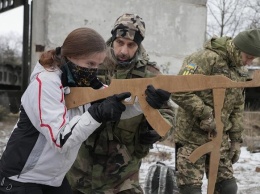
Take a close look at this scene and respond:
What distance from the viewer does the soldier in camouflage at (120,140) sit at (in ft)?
8.69

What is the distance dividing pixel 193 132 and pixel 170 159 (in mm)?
2871

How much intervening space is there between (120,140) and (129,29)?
71cm

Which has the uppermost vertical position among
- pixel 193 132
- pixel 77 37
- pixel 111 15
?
pixel 111 15

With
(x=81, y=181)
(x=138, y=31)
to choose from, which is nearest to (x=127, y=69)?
(x=138, y=31)

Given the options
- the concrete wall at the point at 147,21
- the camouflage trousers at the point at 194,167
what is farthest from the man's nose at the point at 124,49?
the concrete wall at the point at 147,21

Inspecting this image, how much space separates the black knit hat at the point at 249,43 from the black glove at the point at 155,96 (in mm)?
1343

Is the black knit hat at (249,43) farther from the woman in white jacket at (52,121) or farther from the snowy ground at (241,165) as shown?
the snowy ground at (241,165)

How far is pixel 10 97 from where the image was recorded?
36.1 ft

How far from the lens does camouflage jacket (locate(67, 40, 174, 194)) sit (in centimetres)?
265

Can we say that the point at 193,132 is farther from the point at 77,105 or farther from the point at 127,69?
the point at 77,105

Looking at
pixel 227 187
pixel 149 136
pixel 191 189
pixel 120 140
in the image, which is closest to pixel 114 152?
pixel 120 140

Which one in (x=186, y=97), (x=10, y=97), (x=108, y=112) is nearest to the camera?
(x=108, y=112)

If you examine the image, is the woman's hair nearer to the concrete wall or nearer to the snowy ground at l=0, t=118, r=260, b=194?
the snowy ground at l=0, t=118, r=260, b=194

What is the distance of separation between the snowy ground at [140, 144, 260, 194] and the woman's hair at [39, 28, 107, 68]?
10.0 feet
